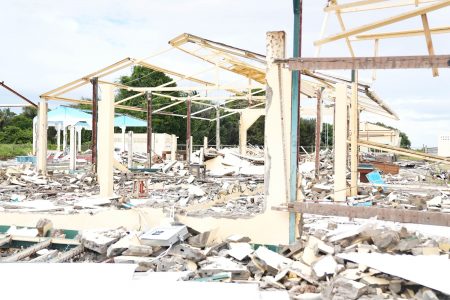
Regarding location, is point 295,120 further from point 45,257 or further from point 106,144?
point 106,144

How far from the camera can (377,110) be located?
20.7 m

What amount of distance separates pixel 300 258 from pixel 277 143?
146 cm

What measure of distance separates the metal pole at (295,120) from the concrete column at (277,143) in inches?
1.9

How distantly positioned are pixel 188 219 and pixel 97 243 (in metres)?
1.18

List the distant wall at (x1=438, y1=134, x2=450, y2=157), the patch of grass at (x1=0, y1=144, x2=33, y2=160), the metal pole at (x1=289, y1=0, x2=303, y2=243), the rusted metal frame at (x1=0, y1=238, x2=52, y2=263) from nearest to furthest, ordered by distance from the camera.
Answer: the rusted metal frame at (x1=0, y1=238, x2=52, y2=263) < the metal pole at (x1=289, y1=0, x2=303, y2=243) < the distant wall at (x1=438, y1=134, x2=450, y2=157) < the patch of grass at (x1=0, y1=144, x2=33, y2=160)

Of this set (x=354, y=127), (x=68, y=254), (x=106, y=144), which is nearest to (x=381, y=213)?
(x=68, y=254)

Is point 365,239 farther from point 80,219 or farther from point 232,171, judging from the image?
point 232,171

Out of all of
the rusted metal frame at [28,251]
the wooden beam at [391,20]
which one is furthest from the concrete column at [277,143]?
the rusted metal frame at [28,251]

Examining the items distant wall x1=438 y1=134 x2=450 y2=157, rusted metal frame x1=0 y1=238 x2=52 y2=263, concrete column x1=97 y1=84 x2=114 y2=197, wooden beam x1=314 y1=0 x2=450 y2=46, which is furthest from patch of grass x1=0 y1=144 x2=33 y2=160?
wooden beam x1=314 y1=0 x2=450 y2=46

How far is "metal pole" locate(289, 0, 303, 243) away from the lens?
6.05 meters

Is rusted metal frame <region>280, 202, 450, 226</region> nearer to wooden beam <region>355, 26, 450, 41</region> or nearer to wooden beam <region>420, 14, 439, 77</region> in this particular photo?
wooden beam <region>420, 14, 439, 77</region>

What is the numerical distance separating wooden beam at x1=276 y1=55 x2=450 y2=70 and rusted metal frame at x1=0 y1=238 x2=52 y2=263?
3727 mm

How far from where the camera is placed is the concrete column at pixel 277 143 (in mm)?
6098

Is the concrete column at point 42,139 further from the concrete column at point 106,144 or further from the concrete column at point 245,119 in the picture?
the concrete column at point 245,119
